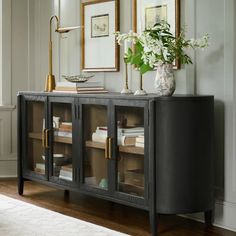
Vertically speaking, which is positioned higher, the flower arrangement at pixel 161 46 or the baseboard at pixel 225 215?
the flower arrangement at pixel 161 46

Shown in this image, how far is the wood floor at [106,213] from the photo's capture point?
4.10 metres

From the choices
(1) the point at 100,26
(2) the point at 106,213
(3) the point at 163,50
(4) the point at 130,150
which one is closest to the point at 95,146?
(4) the point at 130,150

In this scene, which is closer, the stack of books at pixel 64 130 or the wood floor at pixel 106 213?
the wood floor at pixel 106 213

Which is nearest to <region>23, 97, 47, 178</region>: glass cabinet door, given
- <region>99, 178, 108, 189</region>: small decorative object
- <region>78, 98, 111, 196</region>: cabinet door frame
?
<region>78, 98, 111, 196</region>: cabinet door frame

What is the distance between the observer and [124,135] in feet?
13.9

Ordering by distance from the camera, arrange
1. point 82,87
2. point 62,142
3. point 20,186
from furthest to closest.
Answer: point 20,186 → point 62,142 → point 82,87

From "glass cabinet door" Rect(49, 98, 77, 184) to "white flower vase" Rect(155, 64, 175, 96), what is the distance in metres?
0.91

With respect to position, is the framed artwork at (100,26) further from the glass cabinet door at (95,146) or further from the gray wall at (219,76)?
the glass cabinet door at (95,146)

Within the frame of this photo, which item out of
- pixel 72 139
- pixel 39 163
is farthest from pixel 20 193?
pixel 72 139

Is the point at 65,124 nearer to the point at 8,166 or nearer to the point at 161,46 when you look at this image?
the point at 161,46

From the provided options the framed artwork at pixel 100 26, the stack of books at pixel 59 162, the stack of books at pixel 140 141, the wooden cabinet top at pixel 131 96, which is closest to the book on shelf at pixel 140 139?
the stack of books at pixel 140 141

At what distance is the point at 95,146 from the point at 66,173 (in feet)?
1.52

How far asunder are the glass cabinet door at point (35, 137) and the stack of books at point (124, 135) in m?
0.73

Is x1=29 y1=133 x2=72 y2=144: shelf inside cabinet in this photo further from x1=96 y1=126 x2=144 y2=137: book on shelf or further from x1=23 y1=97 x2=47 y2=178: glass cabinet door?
x1=96 y1=126 x2=144 y2=137: book on shelf
